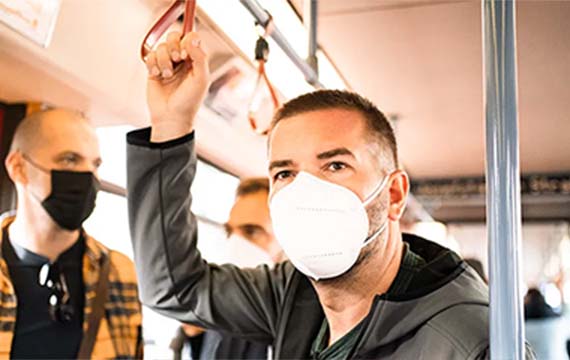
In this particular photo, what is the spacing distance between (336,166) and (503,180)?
54cm

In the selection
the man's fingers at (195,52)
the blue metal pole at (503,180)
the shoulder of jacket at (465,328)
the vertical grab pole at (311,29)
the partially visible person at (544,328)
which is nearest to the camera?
the blue metal pole at (503,180)

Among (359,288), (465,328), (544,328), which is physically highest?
(544,328)

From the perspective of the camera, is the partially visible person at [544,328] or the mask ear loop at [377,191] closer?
the mask ear loop at [377,191]

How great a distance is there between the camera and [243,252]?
9.05 feet

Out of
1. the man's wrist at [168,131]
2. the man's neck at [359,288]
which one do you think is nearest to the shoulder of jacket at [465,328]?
the man's neck at [359,288]

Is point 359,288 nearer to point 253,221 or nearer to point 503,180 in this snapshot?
point 503,180

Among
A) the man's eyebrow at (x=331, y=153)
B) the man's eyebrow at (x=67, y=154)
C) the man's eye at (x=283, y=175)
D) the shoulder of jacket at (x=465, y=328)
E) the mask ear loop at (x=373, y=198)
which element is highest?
the man's eyebrow at (x=67, y=154)

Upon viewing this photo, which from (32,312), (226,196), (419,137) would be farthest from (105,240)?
(419,137)

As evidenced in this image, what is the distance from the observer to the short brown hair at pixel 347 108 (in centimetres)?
172

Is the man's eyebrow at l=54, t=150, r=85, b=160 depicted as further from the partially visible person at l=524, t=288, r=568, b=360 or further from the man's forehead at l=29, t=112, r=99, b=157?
the partially visible person at l=524, t=288, r=568, b=360

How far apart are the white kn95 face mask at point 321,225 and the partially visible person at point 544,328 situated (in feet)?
15.0

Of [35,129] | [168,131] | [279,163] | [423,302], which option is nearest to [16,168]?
[35,129]

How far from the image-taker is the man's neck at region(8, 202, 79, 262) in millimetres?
1708

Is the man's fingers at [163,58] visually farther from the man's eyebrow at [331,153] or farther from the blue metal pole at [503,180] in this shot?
the blue metal pole at [503,180]
